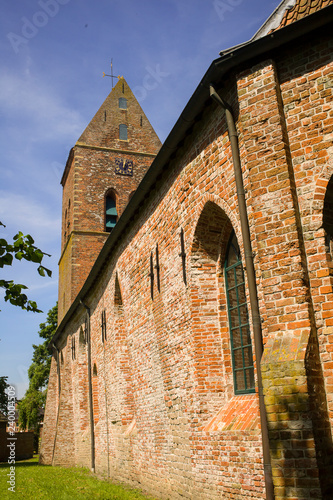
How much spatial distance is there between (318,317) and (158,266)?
470 centimetres

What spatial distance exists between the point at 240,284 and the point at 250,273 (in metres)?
1.29

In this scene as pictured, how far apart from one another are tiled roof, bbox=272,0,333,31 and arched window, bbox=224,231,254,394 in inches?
120

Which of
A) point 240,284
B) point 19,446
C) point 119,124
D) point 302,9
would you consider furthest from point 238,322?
point 19,446

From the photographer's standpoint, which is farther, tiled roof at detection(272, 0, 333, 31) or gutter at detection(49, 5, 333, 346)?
tiled roof at detection(272, 0, 333, 31)

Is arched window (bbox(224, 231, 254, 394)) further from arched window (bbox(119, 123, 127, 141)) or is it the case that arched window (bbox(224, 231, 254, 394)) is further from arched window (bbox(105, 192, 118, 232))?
arched window (bbox(119, 123, 127, 141))

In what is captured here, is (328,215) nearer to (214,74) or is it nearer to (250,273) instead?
(250,273)

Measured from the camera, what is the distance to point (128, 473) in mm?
10773

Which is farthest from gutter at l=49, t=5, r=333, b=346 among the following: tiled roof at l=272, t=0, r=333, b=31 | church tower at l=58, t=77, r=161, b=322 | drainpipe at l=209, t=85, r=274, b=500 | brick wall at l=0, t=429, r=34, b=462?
brick wall at l=0, t=429, r=34, b=462

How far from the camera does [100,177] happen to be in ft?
88.2

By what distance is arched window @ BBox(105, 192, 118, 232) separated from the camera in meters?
26.4

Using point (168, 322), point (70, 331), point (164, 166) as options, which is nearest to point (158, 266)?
point (168, 322)

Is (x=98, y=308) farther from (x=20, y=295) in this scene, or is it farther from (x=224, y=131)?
(x=20, y=295)

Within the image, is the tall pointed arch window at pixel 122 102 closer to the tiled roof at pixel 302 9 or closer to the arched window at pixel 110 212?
the arched window at pixel 110 212

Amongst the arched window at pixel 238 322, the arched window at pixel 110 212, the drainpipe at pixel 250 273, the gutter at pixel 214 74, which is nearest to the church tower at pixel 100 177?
the arched window at pixel 110 212
